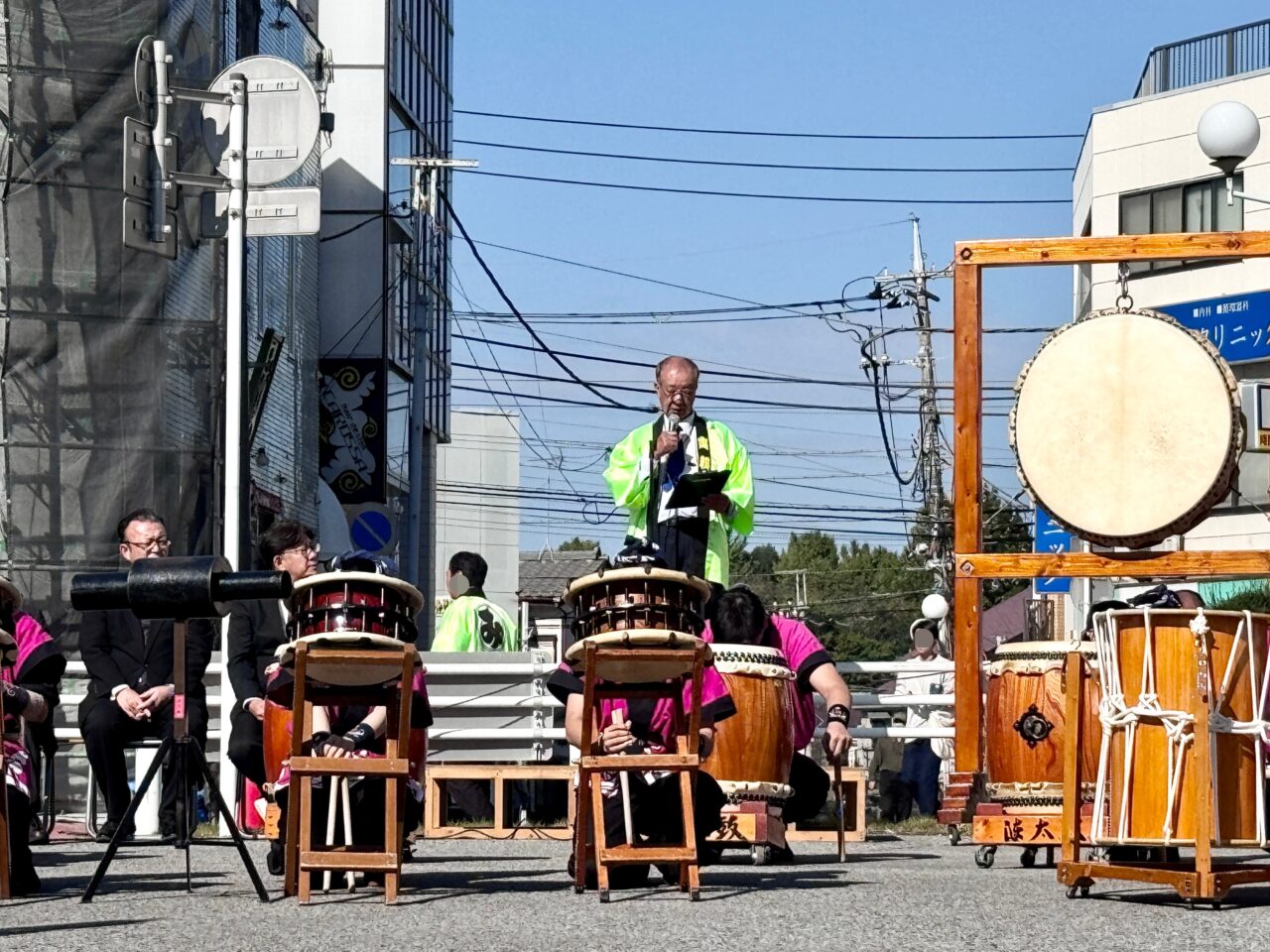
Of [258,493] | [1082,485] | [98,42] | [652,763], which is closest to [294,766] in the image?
[652,763]

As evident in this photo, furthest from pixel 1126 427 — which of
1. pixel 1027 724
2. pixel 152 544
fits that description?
pixel 152 544

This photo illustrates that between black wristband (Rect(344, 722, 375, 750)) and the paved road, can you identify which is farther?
black wristband (Rect(344, 722, 375, 750))

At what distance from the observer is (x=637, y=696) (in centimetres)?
723

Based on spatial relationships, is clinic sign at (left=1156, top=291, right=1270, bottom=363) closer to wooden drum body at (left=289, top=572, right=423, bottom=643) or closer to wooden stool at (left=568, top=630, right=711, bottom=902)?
wooden stool at (left=568, top=630, right=711, bottom=902)

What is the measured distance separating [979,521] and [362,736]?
3096 millimetres

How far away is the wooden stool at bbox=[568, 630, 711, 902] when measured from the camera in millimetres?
6824

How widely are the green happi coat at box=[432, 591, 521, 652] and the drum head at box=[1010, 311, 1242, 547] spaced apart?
557 centimetres

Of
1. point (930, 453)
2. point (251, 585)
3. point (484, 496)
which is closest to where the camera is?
point (251, 585)

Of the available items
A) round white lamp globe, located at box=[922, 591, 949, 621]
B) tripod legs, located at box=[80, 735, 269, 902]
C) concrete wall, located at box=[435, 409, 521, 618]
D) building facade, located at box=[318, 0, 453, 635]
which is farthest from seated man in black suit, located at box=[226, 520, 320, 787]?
concrete wall, located at box=[435, 409, 521, 618]

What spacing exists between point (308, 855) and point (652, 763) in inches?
44.5

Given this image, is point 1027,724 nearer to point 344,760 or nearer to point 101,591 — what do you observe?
point 344,760

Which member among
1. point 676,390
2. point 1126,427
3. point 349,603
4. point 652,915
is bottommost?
point 652,915

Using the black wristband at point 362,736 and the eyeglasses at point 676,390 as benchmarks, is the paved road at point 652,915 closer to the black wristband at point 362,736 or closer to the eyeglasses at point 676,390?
the black wristband at point 362,736

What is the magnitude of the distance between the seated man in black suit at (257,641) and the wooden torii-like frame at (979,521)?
2.78 m
